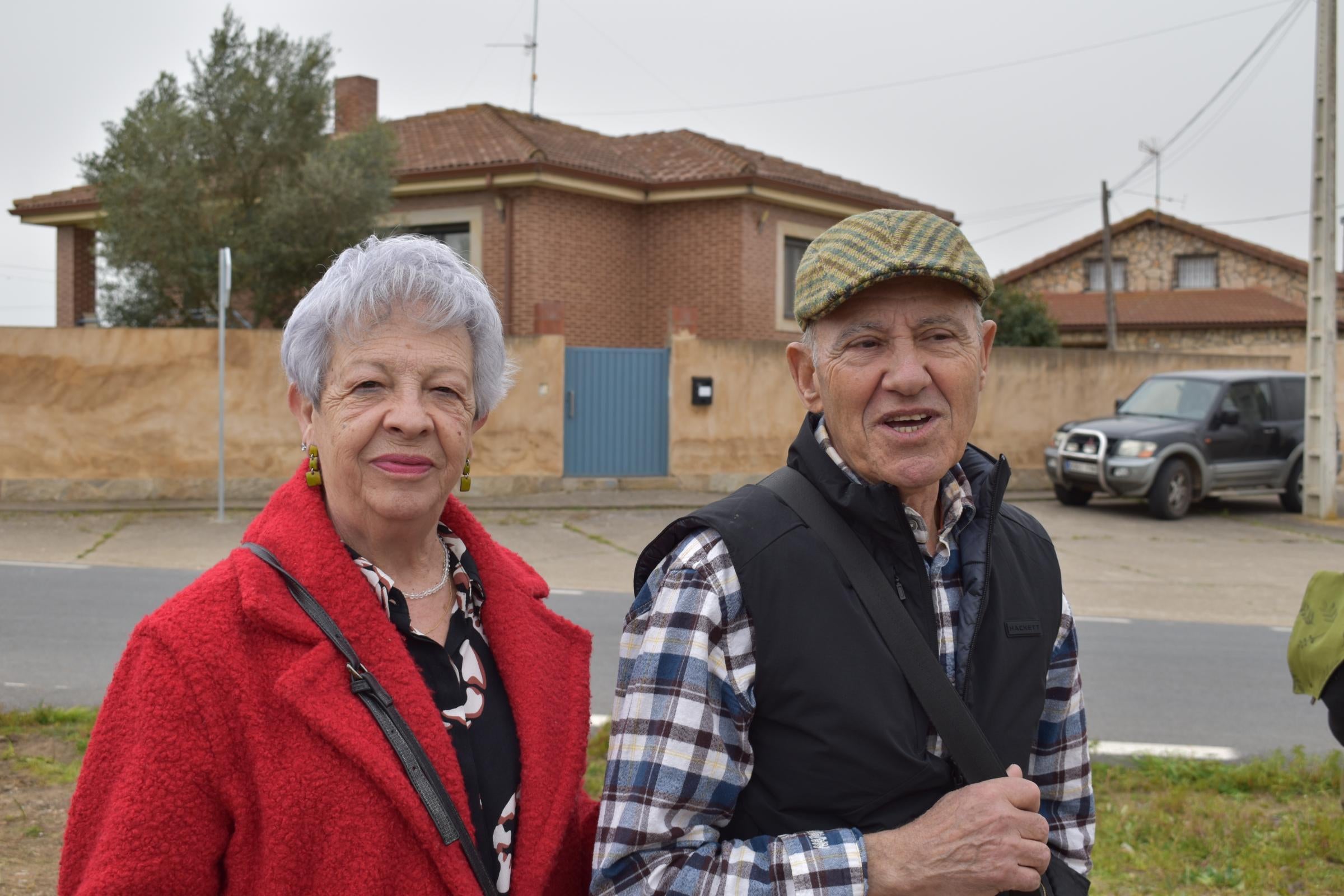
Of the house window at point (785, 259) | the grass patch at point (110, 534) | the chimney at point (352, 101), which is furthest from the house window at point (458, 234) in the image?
the grass patch at point (110, 534)

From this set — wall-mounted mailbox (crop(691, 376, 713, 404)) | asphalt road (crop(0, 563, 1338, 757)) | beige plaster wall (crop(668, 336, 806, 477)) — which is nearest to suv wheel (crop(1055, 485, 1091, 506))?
beige plaster wall (crop(668, 336, 806, 477))

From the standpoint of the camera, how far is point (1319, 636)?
308 centimetres

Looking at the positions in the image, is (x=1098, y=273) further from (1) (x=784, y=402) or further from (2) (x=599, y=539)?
(2) (x=599, y=539)

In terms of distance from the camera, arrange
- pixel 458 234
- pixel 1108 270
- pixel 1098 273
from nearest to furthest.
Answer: pixel 458 234
pixel 1108 270
pixel 1098 273

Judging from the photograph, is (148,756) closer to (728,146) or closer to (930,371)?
(930,371)

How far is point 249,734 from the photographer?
5.97ft

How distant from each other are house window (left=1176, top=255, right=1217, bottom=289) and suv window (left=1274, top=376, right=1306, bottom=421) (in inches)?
1020

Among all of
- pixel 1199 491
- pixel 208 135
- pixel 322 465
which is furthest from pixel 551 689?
pixel 208 135

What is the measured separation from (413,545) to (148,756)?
626 millimetres

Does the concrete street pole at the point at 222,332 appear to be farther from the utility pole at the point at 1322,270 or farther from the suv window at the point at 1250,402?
the utility pole at the point at 1322,270

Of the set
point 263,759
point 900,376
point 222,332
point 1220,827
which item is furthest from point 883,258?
point 222,332

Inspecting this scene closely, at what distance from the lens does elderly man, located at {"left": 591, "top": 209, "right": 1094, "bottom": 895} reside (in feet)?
6.22

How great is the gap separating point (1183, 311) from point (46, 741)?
124 ft

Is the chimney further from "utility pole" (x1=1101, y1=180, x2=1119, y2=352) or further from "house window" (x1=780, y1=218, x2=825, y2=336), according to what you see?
"utility pole" (x1=1101, y1=180, x2=1119, y2=352)
